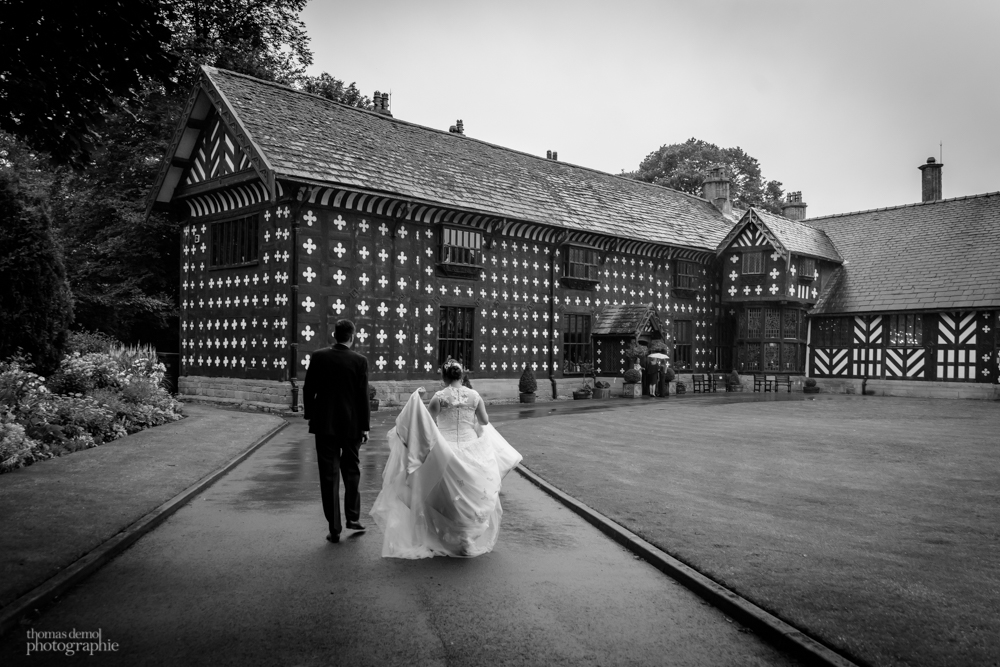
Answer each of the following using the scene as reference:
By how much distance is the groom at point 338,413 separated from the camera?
7477 millimetres

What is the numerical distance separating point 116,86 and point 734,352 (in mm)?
31448

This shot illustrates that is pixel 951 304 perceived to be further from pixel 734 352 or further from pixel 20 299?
pixel 20 299

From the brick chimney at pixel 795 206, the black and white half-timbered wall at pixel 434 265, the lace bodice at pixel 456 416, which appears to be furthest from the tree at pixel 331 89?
the lace bodice at pixel 456 416

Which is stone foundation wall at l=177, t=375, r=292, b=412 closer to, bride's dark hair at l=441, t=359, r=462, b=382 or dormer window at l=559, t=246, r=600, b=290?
dormer window at l=559, t=246, r=600, b=290

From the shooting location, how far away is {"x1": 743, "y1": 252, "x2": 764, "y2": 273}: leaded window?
3300 cm

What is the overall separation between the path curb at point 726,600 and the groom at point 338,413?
8.78 feet

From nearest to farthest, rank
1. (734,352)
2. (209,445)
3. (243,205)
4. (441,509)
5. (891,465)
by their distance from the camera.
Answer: (441,509), (891,465), (209,445), (243,205), (734,352)

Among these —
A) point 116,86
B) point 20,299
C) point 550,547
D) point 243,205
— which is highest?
point 243,205

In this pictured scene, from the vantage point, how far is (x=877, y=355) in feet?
107

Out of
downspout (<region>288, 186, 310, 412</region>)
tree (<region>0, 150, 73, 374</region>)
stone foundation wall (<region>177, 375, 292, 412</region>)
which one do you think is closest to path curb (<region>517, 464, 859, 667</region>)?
downspout (<region>288, 186, 310, 412</region>)

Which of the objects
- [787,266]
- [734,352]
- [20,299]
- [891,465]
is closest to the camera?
[891,465]

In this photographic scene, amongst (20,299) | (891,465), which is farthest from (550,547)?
(20,299)

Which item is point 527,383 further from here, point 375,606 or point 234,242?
point 375,606

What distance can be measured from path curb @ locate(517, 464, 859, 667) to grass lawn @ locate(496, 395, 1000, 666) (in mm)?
111
